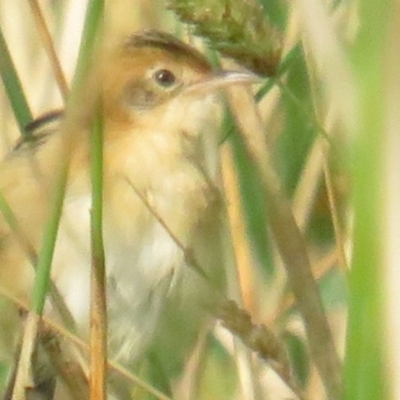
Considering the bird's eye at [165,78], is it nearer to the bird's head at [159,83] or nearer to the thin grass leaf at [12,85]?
the bird's head at [159,83]

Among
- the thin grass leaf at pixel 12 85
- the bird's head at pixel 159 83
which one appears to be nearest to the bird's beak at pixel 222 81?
the bird's head at pixel 159 83

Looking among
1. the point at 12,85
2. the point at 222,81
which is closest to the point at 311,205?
the point at 222,81

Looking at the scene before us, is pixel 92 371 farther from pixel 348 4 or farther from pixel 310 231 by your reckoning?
pixel 310 231

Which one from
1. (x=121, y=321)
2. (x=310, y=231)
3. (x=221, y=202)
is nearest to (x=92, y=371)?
(x=121, y=321)

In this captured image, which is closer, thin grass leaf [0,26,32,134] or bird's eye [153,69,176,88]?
thin grass leaf [0,26,32,134]

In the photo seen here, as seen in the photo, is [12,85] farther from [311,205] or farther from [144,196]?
[311,205]

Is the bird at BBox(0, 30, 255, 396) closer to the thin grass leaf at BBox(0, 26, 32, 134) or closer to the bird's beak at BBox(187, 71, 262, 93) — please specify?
the bird's beak at BBox(187, 71, 262, 93)

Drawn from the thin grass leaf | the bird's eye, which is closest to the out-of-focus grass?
the thin grass leaf
